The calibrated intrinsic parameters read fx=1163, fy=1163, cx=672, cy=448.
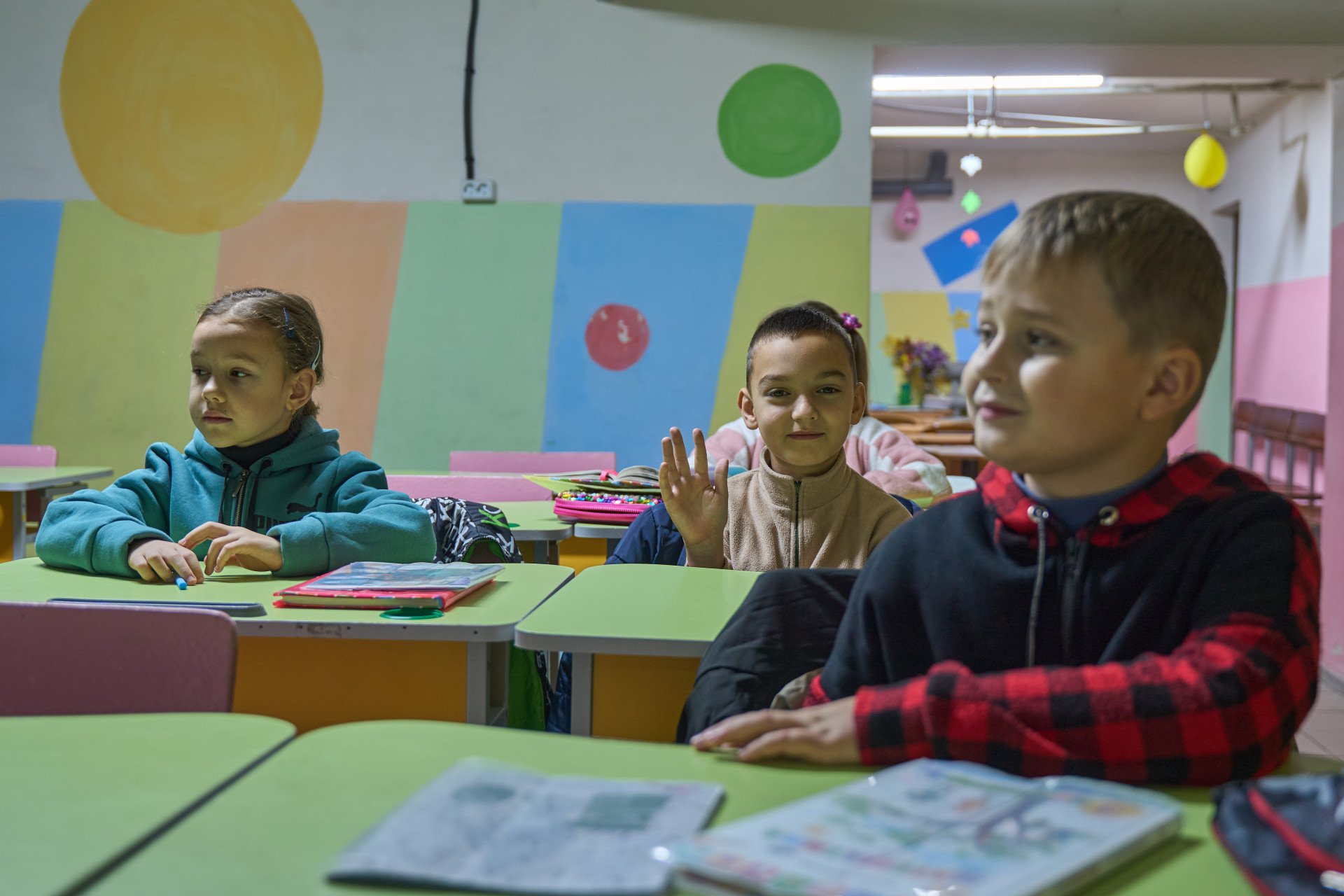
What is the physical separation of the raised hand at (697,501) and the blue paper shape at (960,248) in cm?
835

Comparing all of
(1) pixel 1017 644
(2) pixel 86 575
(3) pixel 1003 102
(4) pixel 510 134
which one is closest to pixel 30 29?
(4) pixel 510 134

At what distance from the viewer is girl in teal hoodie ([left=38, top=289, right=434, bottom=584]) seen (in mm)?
1928

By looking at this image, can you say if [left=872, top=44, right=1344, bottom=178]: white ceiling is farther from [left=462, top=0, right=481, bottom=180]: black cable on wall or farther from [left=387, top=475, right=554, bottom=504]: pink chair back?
[left=387, top=475, right=554, bottom=504]: pink chair back

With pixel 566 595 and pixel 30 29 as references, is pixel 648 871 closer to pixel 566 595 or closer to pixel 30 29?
pixel 566 595

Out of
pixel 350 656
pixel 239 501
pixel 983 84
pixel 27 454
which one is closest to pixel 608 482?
pixel 239 501

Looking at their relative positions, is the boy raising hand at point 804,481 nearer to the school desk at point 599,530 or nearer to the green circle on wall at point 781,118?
the school desk at point 599,530

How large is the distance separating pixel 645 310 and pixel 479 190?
0.75 metres

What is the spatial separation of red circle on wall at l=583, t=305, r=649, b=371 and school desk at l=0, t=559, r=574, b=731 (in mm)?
2643

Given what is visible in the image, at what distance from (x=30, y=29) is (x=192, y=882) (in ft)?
15.3

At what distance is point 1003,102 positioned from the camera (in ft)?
26.0

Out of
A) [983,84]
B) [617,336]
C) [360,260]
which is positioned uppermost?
[983,84]

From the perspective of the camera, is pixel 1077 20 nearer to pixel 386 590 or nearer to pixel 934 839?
pixel 386 590

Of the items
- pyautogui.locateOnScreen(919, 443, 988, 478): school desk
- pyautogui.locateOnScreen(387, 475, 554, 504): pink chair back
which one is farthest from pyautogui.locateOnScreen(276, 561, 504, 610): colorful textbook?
pyautogui.locateOnScreen(919, 443, 988, 478): school desk

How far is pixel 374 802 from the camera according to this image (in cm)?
76
